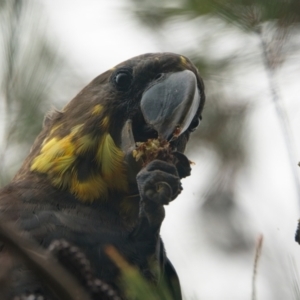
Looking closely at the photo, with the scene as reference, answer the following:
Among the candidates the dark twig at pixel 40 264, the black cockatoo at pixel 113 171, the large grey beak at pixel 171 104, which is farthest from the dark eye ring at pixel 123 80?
the dark twig at pixel 40 264

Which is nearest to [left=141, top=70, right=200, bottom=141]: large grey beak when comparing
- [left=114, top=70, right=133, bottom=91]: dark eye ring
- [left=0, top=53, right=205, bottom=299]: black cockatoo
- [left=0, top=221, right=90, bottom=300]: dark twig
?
[left=0, top=53, right=205, bottom=299]: black cockatoo

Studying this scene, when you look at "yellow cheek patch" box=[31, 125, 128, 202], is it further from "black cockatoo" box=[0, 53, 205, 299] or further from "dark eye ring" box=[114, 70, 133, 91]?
"dark eye ring" box=[114, 70, 133, 91]

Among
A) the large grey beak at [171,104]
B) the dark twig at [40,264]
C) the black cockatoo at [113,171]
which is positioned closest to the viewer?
the dark twig at [40,264]

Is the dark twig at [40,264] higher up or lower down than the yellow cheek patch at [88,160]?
lower down

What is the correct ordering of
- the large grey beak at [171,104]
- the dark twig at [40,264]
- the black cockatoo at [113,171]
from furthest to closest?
the large grey beak at [171,104] < the black cockatoo at [113,171] < the dark twig at [40,264]

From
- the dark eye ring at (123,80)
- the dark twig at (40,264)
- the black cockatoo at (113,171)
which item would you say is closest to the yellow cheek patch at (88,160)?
the black cockatoo at (113,171)

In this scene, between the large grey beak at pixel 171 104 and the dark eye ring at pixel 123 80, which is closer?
the large grey beak at pixel 171 104

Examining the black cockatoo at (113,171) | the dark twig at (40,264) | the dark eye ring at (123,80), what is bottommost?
the dark twig at (40,264)

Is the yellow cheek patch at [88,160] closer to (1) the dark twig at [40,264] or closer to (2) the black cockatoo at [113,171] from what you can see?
(2) the black cockatoo at [113,171]

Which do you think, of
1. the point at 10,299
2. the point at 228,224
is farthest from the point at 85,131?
the point at 228,224
